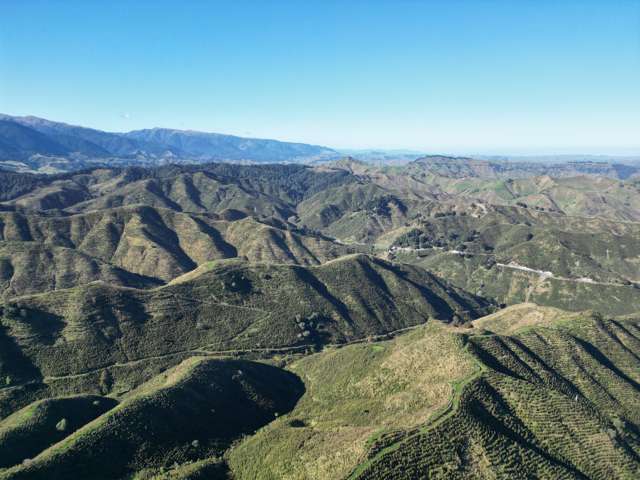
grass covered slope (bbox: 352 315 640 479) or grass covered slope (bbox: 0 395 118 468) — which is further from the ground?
grass covered slope (bbox: 352 315 640 479)

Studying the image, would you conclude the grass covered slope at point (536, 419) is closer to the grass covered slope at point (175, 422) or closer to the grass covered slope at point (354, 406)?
the grass covered slope at point (354, 406)

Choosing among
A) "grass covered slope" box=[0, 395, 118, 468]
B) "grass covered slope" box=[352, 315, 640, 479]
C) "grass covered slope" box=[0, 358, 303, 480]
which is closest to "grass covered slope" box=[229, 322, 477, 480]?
"grass covered slope" box=[352, 315, 640, 479]

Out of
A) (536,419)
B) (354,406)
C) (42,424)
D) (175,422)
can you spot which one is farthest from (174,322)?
(536,419)

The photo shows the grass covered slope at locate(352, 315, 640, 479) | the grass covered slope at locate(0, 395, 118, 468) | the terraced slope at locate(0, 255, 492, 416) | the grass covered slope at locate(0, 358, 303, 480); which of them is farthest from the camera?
the terraced slope at locate(0, 255, 492, 416)

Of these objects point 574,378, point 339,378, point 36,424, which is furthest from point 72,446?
point 574,378

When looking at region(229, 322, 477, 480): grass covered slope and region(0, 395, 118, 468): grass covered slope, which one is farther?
region(0, 395, 118, 468): grass covered slope

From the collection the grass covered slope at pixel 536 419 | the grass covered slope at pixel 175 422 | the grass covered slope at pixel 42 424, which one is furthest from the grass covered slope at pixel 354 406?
the grass covered slope at pixel 42 424

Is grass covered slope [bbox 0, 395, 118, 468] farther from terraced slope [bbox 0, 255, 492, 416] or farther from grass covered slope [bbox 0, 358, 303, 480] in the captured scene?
terraced slope [bbox 0, 255, 492, 416]

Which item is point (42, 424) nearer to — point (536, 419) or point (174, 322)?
point (174, 322)
